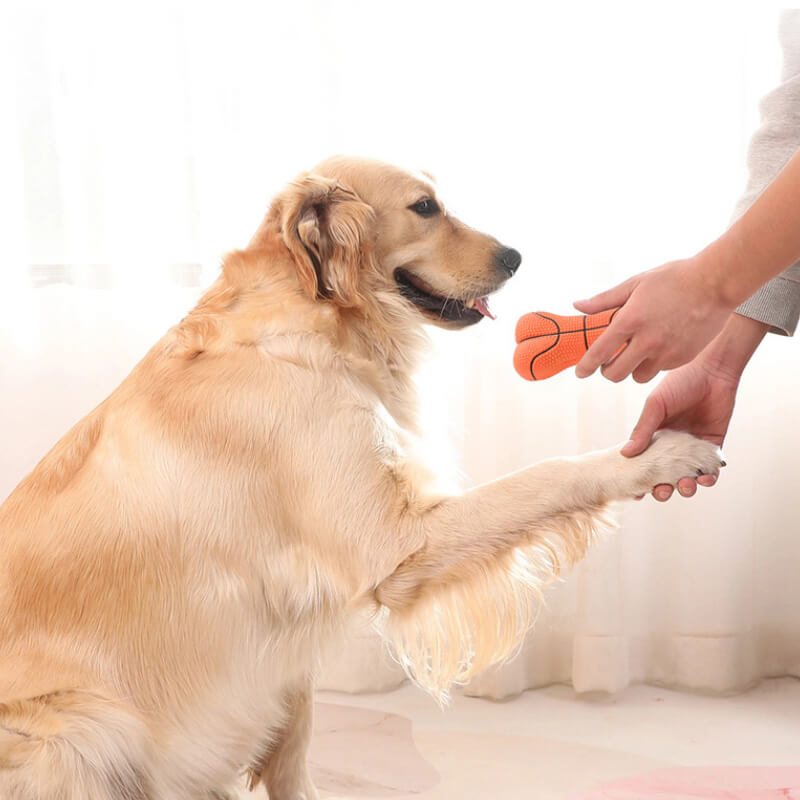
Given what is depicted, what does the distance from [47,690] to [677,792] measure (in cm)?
124

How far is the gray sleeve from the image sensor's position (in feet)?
5.11

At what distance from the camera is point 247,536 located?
1.48 metres

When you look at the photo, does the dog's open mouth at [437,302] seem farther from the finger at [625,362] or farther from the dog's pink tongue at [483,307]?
the finger at [625,362]

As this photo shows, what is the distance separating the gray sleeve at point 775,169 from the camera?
1559mm

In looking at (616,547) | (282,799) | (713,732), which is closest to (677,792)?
(713,732)

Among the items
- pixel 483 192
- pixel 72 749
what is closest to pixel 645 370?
pixel 72 749

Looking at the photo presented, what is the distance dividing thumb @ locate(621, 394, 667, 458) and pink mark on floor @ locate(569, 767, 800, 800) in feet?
2.82

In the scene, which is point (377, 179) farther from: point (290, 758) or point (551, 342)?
point (290, 758)

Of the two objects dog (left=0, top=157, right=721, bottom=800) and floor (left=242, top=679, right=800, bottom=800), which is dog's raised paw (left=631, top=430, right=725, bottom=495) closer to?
dog (left=0, top=157, right=721, bottom=800)

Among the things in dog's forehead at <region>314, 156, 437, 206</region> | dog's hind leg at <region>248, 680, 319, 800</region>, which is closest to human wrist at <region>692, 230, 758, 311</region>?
dog's forehead at <region>314, 156, 437, 206</region>

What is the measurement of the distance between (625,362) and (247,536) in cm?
65

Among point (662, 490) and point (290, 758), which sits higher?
point (662, 490)

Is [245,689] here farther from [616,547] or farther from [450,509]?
[616,547]

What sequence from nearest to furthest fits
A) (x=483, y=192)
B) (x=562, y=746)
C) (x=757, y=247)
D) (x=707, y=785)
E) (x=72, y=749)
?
(x=757, y=247) < (x=72, y=749) < (x=707, y=785) < (x=562, y=746) < (x=483, y=192)
